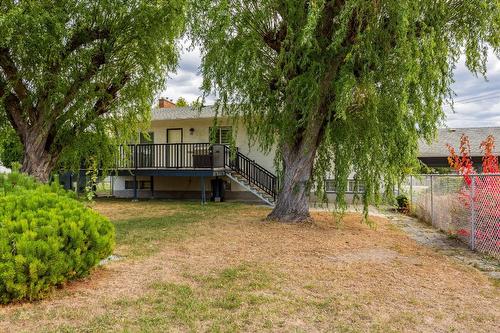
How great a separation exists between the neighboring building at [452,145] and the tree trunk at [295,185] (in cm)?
1389

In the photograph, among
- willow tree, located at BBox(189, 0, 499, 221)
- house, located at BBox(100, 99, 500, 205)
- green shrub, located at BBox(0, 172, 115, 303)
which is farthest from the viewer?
house, located at BBox(100, 99, 500, 205)

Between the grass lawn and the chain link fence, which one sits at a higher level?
the chain link fence

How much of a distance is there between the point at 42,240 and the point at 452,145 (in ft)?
81.7

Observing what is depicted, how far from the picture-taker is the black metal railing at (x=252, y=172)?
1583cm

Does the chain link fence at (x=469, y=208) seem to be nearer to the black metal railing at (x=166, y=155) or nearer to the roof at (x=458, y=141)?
the black metal railing at (x=166, y=155)

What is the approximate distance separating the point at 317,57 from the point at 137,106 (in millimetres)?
5666

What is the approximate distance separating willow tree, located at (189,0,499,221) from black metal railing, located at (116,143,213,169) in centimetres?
647

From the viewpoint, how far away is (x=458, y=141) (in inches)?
960

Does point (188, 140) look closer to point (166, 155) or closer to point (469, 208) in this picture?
point (166, 155)

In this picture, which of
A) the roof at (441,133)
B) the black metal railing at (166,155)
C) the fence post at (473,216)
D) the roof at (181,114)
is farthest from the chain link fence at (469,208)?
the roof at (181,114)

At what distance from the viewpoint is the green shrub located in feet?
13.1

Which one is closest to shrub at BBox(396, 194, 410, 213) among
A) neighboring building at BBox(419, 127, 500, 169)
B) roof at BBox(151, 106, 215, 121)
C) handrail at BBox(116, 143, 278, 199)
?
handrail at BBox(116, 143, 278, 199)

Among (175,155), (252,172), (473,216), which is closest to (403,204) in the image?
(252,172)

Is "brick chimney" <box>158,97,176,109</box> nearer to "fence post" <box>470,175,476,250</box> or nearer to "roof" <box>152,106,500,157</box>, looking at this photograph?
"roof" <box>152,106,500,157</box>
